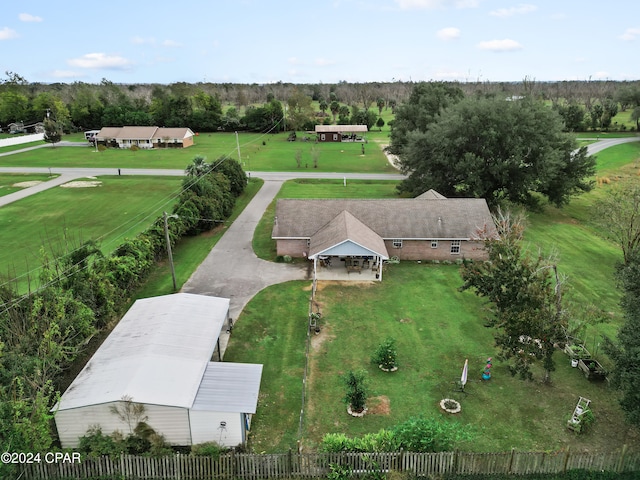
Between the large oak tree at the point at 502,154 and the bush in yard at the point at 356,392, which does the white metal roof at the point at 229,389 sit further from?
the large oak tree at the point at 502,154

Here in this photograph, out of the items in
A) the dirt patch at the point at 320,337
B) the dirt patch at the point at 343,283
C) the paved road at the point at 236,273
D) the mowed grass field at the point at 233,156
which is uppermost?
the mowed grass field at the point at 233,156

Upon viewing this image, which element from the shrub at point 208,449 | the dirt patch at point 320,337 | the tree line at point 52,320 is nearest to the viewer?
the tree line at point 52,320

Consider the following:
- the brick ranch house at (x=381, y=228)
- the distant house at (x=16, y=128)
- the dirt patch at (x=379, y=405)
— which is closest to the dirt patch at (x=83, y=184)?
the brick ranch house at (x=381, y=228)

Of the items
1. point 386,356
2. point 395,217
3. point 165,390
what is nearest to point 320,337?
point 386,356

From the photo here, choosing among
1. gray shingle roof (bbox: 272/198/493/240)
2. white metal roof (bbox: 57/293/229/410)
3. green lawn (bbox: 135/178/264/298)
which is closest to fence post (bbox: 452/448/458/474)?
white metal roof (bbox: 57/293/229/410)

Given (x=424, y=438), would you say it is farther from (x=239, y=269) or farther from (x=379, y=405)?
(x=239, y=269)

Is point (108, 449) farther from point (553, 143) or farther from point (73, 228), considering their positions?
point (553, 143)
